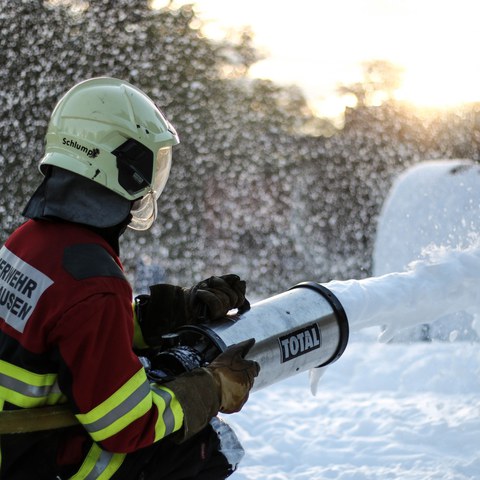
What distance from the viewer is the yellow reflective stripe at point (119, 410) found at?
174 centimetres

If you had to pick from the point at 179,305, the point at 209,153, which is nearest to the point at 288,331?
the point at 179,305

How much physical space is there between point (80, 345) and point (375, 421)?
2659 millimetres

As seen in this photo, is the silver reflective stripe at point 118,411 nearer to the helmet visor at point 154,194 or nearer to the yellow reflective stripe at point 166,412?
the yellow reflective stripe at point 166,412

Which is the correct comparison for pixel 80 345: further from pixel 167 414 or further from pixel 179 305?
pixel 179 305

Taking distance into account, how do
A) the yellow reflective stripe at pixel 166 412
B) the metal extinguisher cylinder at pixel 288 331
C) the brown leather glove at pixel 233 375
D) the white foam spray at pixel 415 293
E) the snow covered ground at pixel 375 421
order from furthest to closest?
1. the snow covered ground at pixel 375 421
2. the white foam spray at pixel 415 293
3. the metal extinguisher cylinder at pixel 288 331
4. the brown leather glove at pixel 233 375
5. the yellow reflective stripe at pixel 166 412

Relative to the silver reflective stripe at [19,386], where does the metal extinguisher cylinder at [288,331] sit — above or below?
below

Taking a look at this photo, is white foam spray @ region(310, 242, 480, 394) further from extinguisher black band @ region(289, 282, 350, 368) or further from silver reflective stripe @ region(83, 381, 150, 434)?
silver reflective stripe @ region(83, 381, 150, 434)

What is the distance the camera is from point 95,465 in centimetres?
190

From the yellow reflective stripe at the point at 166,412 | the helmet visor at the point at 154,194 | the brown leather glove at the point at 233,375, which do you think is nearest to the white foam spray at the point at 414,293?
the brown leather glove at the point at 233,375

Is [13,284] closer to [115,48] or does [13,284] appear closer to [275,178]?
[115,48]

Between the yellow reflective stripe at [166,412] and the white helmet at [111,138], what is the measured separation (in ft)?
1.67

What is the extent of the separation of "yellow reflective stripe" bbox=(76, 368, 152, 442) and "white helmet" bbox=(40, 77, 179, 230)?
Result: 1.63 feet

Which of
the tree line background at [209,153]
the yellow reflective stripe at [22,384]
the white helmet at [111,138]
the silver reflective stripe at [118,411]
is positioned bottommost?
the tree line background at [209,153]

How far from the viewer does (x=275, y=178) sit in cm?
1521
